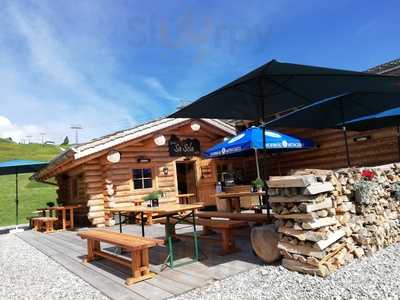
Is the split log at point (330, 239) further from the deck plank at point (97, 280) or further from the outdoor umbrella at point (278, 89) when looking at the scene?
the deck plank at point (97, 280)

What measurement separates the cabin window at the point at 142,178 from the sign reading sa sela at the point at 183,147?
1.04 meters

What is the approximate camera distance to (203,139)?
1112 centimetres

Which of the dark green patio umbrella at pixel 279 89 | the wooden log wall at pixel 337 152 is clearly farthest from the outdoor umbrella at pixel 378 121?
the dark green patio umbrella at pixel 279 89

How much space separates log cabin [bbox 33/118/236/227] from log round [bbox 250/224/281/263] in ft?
19.8

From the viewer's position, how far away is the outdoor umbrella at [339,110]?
5.37 metres

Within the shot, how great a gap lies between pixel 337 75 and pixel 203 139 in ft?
25.7

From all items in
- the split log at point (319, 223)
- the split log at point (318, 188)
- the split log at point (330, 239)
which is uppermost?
the split log at point (318, 188)

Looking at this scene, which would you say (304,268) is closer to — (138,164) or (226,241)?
(226,241)

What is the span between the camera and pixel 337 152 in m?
8.39

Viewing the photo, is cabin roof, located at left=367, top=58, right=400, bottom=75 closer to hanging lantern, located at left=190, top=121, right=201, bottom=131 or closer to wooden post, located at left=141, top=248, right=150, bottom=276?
hanging lantern, located at left=190, top=121, right=201, bottom=131

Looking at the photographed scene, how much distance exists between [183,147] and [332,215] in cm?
753

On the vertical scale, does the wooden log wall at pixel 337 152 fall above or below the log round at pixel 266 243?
above

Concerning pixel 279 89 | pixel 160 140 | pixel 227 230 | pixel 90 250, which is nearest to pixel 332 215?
pixel 227 230

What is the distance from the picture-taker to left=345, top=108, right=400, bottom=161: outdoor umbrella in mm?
5096
